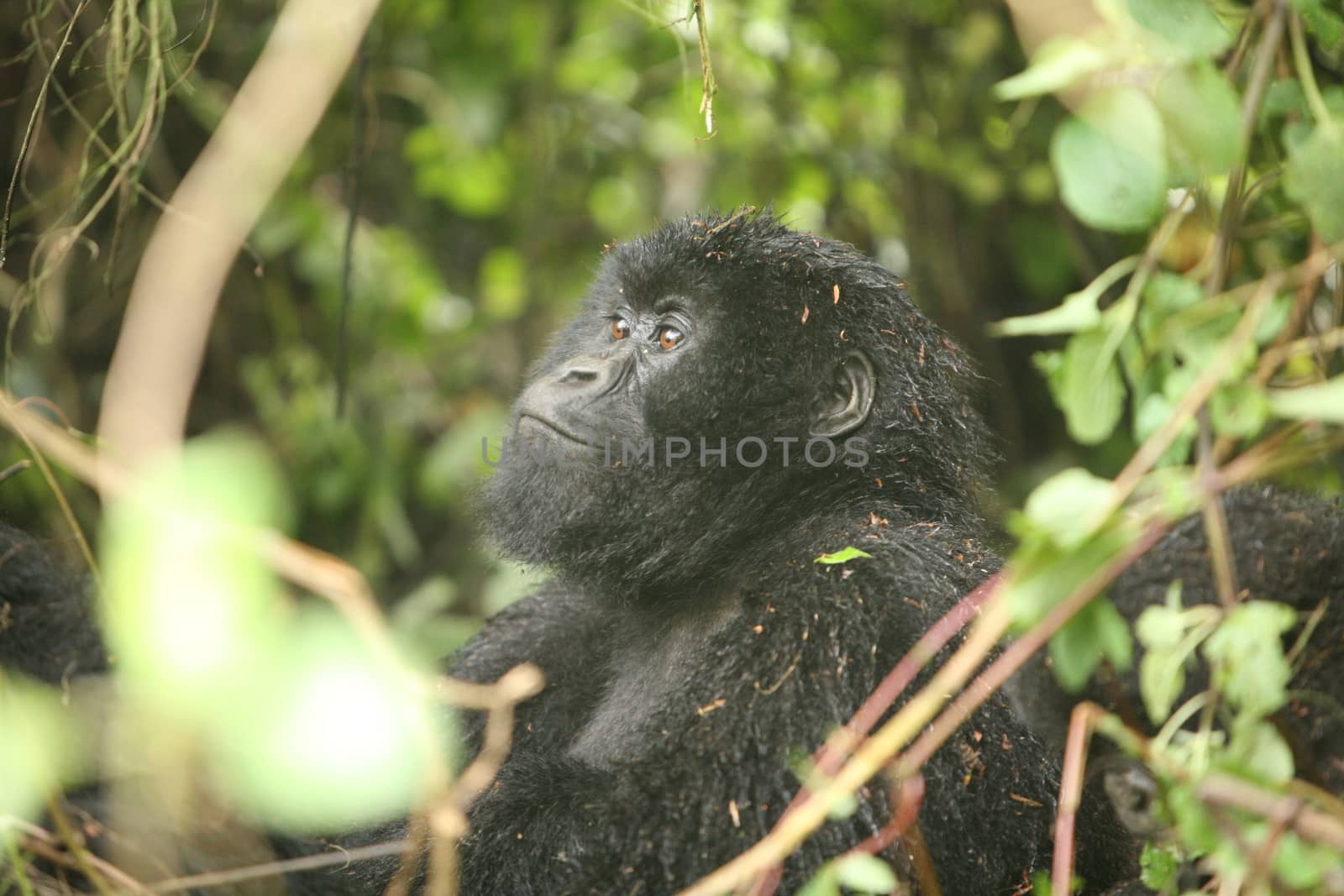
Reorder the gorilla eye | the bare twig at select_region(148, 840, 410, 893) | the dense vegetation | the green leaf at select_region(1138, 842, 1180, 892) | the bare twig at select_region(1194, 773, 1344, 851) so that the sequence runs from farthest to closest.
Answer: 1. the gorilla eye
2. the dense vegetation
3. the green leaf at select_region(1138, 842, 1180, 892)
4. the bare twig at select_region(148, 840, 410, 893)
5. the bare twig at select_region(1194, 773, 1344, 851)

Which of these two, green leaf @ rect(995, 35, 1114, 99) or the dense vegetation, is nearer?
green leaf @ rect(995, 35, 1114, 99)

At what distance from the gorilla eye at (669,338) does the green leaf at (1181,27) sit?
160 cm

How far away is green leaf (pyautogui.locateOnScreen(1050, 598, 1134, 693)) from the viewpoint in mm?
1779

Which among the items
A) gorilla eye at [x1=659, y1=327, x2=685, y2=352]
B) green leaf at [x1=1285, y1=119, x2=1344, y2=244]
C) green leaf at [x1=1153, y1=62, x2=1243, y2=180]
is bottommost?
gorilla eye at [x1=659, y1=327, x2=685, y2=352]

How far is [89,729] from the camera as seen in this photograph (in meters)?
2.73

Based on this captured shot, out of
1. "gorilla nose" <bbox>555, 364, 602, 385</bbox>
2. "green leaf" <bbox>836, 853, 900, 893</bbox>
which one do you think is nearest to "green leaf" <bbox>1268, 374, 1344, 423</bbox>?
"green leaf" <bbox>836, 853, 900, 893</bbox>

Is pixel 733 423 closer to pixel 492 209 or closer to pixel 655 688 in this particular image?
pixel 655 688

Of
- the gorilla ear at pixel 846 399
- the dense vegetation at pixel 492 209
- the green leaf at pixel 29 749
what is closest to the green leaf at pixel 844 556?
the gorilla ear at pixel 846 399

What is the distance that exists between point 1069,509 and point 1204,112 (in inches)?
24.7

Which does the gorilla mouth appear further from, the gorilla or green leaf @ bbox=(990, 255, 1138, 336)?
green leaf @ bbox=(990, 255, 1138, 336)

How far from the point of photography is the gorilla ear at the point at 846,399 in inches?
124

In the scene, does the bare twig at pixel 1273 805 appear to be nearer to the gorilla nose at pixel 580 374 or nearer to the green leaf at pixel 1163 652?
the green leaf at pixel 1163 652

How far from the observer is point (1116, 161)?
1837 millimetres

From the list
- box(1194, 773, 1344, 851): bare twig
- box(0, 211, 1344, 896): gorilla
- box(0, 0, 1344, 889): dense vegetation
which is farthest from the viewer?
box(0, 0, 1344, 889): dense vegetation
